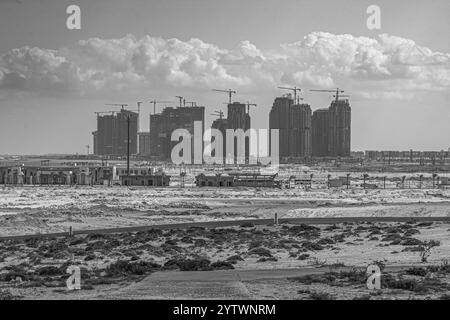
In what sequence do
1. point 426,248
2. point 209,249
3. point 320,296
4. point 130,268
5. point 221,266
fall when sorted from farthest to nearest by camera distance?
point 209,249
point 426,248
point 221,266
point 130,268
point 320,296

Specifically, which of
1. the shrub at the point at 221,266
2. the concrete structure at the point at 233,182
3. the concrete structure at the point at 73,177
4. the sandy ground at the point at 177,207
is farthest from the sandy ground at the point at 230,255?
the concrete structure at the point at 73,177

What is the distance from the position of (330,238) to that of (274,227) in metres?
6.07

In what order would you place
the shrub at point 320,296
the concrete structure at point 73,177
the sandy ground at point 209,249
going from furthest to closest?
the concrete structure at point 73,177 → the sandy ground at point 209,249 → the shrub at point 320,296

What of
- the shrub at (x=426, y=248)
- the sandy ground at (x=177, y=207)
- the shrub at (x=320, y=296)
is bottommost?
the sandy ground at (x=177, y=207)

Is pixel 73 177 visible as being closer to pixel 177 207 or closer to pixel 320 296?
pixel 177 207

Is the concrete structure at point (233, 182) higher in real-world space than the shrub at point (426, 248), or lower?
lower

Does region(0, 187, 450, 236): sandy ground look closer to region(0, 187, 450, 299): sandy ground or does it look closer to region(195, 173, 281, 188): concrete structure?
region(0, 187, 450, 299): sandy ground

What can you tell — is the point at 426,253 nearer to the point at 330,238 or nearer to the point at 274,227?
the point at 330,238

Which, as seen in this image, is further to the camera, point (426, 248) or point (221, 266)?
point (426, 248)

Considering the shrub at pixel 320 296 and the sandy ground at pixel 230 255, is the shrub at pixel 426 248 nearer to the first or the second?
the sandy ground at pixel 230 255

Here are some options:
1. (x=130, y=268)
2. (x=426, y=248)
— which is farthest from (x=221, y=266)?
(x=426, y=248)

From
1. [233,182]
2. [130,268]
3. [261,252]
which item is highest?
[130,268]

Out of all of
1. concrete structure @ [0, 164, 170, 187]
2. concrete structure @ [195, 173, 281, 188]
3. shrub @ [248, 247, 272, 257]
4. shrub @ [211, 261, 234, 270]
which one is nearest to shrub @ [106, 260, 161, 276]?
shrub @ [211, 261, 234, 270]

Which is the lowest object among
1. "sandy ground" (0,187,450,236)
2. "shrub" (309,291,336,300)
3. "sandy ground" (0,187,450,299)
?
"sandy ground" (0,187,450,236)
